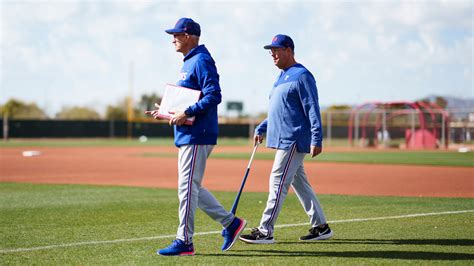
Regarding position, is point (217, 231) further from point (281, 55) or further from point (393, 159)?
point (393, 159)

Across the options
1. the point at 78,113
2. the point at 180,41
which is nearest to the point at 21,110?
the point at 78,113

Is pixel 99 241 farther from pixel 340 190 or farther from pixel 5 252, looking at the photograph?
pixel 340 190

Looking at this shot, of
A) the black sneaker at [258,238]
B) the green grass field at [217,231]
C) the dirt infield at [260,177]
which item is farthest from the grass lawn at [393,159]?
the black sneaker at [258,238]

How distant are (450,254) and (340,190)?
23.4 feet

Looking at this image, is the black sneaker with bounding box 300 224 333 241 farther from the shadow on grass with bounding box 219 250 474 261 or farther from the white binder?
the white binder

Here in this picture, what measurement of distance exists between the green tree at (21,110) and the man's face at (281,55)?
186 ft

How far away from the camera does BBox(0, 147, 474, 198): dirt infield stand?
13961 mm

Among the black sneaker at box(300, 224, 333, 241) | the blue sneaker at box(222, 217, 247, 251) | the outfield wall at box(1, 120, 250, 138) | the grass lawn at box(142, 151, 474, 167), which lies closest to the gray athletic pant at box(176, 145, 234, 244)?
the blue sneaker at box(222, 217, 247, 251)

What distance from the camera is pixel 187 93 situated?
666 centimetres

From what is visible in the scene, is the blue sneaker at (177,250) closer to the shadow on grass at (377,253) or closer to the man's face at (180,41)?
the shadow on grass at (377,253)

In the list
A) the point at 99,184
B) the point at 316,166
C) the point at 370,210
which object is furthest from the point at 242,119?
the point at 370,210

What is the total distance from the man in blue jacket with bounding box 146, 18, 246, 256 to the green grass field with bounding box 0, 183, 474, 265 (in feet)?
0.94

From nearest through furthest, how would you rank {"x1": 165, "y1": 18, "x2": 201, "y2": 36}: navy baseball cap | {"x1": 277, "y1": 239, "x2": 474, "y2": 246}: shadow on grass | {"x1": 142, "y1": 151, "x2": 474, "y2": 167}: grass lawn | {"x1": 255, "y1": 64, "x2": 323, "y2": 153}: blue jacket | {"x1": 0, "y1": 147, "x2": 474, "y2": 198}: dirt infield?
1. {"x1": 165, "y1": 18, "x2": 201, "y2": 36}: navy baseball cap
2. {"x1": 277, "y1": 239, "x2": 474, "y2": 246}: shadow on grass
3. {"x1": 255, "y1": 64, "x2": 323, "y2": 153}: blue jacket
4. {"x1": 0, "y1": 147, "x2": 474, "y2": 198}: dirt infield
5. {"x1": 142, "y1": 151, "x2": 474, "y2": 167}: grass lawn

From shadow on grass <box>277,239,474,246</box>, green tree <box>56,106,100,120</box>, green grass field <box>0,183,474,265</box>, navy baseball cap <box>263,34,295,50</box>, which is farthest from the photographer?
green tree <box>56,106,100,120</box>
